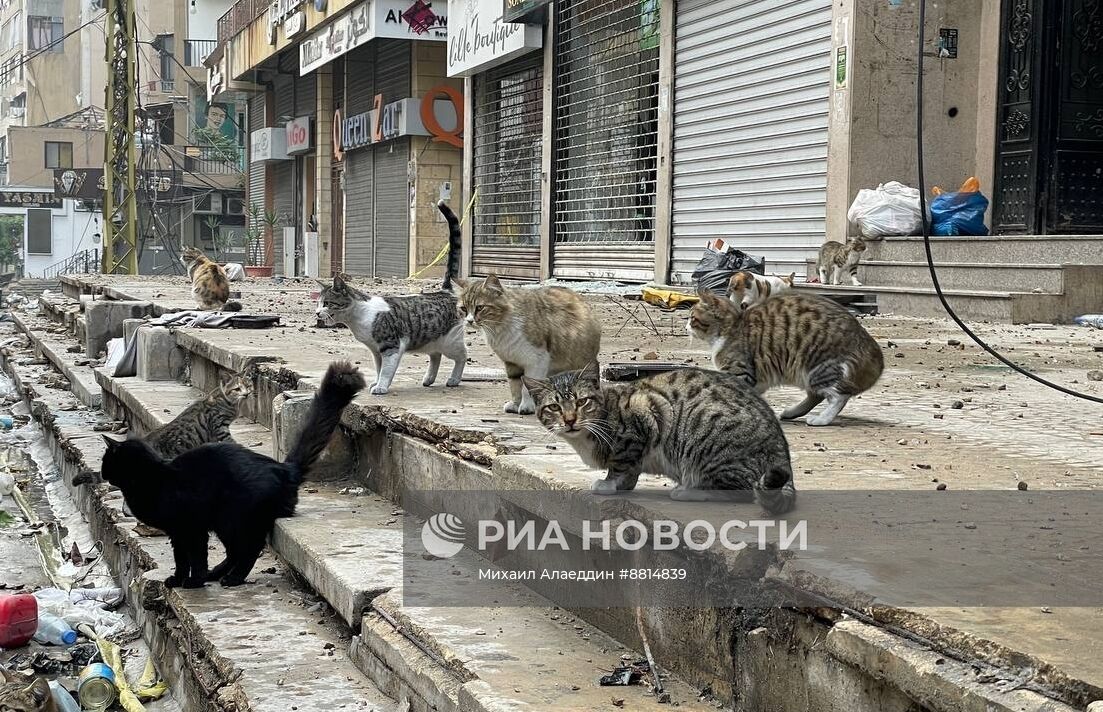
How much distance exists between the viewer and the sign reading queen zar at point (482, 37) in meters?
20.4

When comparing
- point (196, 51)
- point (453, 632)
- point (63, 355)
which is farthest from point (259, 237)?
Answer: point (453, 632)

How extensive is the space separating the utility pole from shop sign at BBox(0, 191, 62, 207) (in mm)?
31355

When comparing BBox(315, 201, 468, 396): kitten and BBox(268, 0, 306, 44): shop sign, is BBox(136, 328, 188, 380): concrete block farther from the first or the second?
BBox(268, 0, 306, 44): shop sign

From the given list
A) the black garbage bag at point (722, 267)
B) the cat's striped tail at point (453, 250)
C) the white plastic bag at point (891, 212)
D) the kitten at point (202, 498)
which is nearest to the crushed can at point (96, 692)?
the kitten at point (202, 498)

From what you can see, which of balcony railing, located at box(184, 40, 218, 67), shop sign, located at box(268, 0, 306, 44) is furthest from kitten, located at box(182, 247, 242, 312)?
balcony railing, located at box(184, 40, 218, 67)

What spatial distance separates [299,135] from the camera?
1438 inches

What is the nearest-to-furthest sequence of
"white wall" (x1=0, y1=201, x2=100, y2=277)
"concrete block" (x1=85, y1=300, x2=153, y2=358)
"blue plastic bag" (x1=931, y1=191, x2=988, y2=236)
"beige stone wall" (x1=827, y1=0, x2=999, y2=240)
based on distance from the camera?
"blue plastic bag" (x1=931, y1=191, x2=988, y2=236) → "beige stone wall" (x1=827, y1=0, x2=999, y2=240) → "concrete block" (x1=85, y1=300, x2=153, y2=358) → "white wall" (x1=0, y1=201, x2=100, y2=277)

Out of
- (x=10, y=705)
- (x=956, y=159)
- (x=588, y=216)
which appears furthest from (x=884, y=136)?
(x=10, y=705)

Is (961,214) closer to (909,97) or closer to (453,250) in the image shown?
(909,97)

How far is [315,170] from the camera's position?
36.0 meters

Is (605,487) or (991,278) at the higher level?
(991,278)

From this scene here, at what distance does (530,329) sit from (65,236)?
62.7 meters

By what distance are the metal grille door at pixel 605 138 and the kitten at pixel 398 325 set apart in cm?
1086

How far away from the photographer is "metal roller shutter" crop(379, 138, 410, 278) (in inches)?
1098
